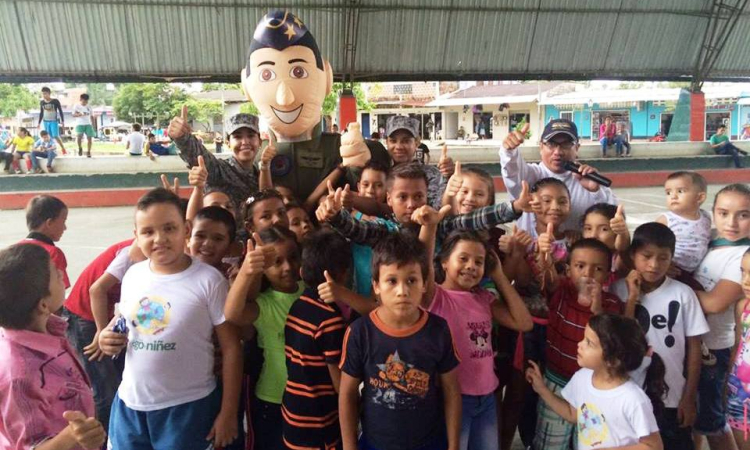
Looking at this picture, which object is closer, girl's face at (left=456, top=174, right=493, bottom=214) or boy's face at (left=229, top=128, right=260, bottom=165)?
girl's face at (left=456, top=174, right=493, bottom=214)

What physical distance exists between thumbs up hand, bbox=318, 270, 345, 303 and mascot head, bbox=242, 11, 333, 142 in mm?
1382

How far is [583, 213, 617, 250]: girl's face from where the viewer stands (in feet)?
8.13

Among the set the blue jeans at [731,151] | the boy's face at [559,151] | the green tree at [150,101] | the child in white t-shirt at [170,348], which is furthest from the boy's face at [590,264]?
the green tree at [150,101]

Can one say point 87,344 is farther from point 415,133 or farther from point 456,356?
point 415,133

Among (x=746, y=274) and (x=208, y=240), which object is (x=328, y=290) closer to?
(x=208, y=240)

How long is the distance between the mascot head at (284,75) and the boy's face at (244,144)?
0.14 metres

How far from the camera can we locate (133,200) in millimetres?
10773

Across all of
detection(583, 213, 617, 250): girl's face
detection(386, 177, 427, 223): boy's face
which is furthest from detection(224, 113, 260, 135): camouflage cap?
detection(583, 213, 617, 250): girl's face

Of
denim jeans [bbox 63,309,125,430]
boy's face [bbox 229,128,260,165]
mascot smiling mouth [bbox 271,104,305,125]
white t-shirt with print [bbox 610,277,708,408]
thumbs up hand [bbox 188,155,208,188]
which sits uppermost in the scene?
mascot smiling mouth [bbox 271,104,305,125]

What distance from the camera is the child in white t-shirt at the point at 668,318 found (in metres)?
2.21

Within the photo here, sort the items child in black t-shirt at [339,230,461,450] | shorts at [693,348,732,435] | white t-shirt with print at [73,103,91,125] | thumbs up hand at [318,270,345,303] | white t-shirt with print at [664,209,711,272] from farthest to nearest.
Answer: white t-shirt with print at [73,103,91,125]
white t-shirt with print at [664,209,711,272]
shorts at [693,348,732,435]
thumbs up hand at [318,270,345,303]
child in black t-shirt at [339,230,461,450]

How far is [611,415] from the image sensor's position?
1.89 m

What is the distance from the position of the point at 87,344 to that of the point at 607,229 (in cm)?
237

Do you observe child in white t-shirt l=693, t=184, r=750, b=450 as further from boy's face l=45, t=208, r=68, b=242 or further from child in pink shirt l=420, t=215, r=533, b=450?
boy's face l=45, t=208, r=68, b=242
